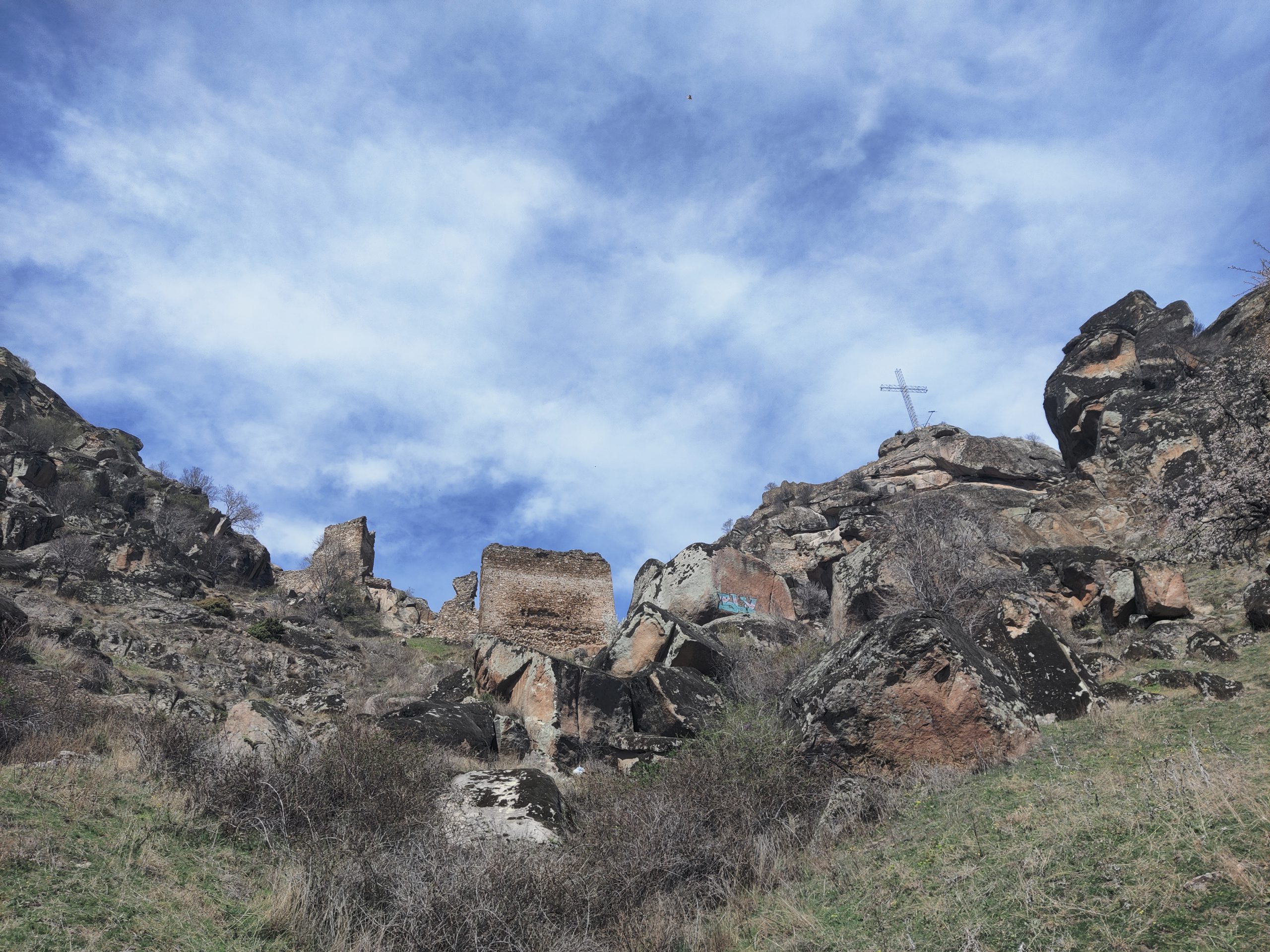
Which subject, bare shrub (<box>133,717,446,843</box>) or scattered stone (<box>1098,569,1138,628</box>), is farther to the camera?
scattered stone (<box>1098,569,1138,628</box>)

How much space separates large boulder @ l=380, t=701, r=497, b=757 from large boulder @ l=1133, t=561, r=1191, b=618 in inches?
421

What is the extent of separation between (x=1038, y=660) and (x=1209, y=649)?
270 cm

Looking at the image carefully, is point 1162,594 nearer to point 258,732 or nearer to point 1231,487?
point 1231,487

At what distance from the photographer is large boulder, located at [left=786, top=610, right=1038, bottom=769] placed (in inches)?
281

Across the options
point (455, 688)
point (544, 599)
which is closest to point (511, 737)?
point (455, 688)

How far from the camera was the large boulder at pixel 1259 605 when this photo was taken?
1024 cm

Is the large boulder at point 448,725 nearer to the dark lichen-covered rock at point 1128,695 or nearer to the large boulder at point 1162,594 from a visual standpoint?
the dark lichen-covered rock at point 1128,695

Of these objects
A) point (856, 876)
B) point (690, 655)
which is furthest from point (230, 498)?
point (856, 876)

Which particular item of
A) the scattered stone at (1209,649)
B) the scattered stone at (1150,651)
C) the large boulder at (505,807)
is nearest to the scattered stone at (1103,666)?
the scattered stone at (1150,651)

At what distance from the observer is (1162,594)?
39.3ft

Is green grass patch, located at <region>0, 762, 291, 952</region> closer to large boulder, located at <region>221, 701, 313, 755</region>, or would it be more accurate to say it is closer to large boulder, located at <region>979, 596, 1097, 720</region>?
large boulder, located at <region>221, 701, 313, 755</region>

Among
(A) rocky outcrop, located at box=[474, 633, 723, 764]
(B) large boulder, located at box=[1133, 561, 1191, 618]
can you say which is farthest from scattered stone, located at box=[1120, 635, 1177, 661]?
(A) rocky outcrop, located at box=[474, 633, 723, 764]

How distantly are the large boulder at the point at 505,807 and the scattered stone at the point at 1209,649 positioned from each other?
27.6ft

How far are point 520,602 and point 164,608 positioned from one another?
8956mm
